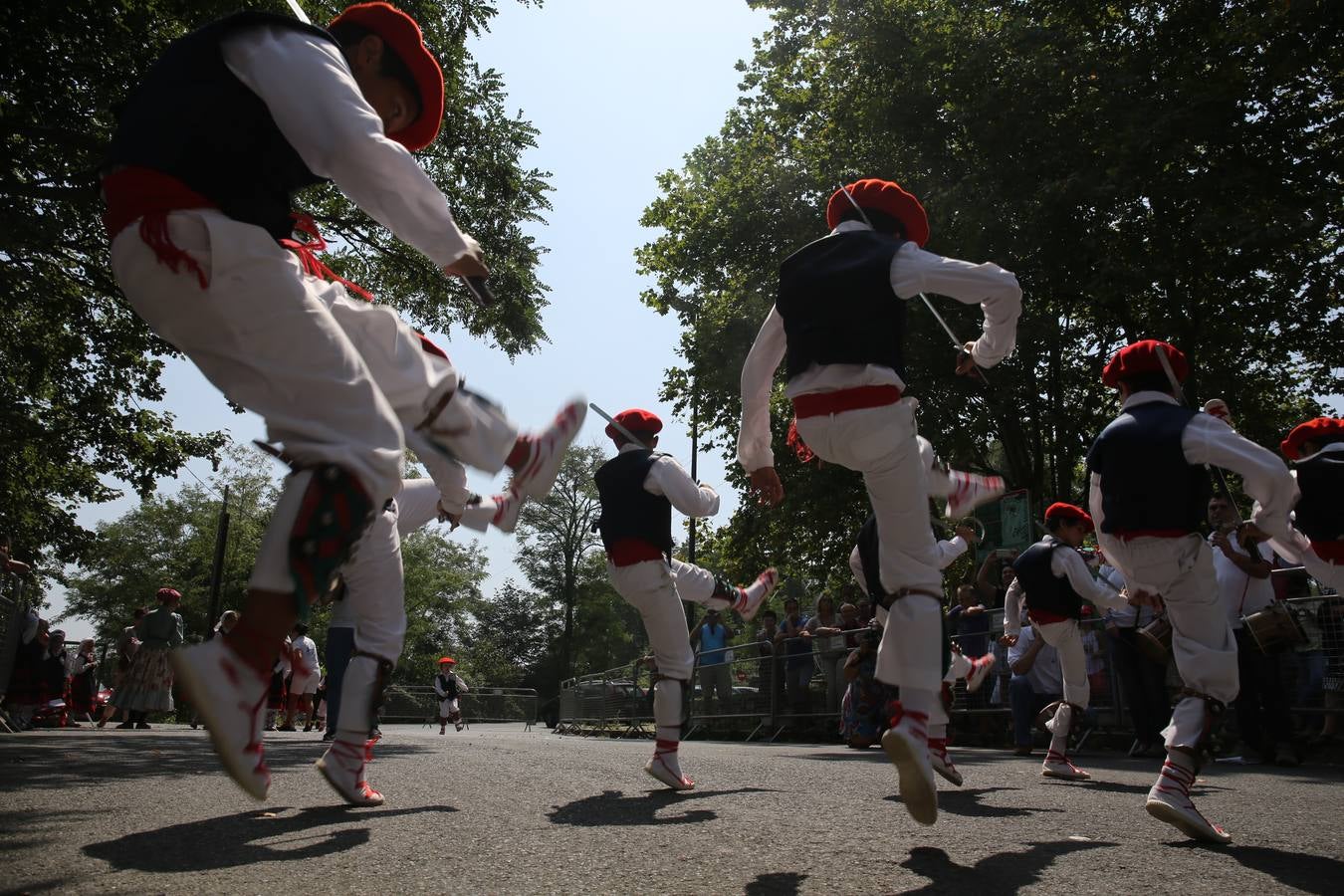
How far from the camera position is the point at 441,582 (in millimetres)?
55688

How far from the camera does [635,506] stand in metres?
6.03

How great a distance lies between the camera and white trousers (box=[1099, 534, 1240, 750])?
393 centimetres

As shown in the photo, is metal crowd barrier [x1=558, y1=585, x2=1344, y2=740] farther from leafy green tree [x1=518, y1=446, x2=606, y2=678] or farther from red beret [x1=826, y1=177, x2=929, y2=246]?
leafy green tree [x1=518, y1=446, x2=606, y2=678]

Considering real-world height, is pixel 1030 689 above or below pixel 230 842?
above

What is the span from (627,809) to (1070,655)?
15.0 feet

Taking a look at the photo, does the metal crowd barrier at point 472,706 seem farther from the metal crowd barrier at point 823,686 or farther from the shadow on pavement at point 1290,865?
the shadow on pavement at point 1290,865

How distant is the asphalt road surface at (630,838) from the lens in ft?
8.62

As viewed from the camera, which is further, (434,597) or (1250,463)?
(434,597)

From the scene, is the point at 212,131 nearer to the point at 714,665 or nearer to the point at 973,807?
the point at 973,807

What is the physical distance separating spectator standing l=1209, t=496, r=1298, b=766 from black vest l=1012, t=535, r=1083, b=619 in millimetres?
1617

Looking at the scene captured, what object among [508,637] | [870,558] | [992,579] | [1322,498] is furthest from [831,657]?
[508,637]

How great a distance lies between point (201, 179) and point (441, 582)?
5493 cm

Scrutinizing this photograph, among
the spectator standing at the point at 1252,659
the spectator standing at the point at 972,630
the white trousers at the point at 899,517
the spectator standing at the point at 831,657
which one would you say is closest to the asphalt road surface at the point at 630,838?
the white trousers at the point at 899,517

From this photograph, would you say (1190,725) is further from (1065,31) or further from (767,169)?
(767,169)
